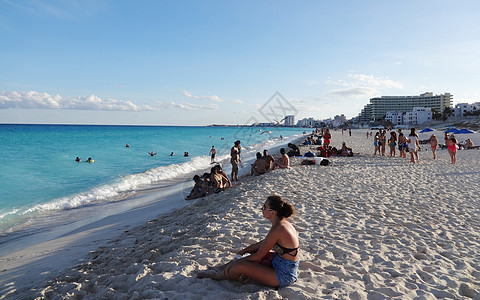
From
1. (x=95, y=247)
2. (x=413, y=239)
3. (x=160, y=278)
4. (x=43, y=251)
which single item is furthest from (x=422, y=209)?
(x=43, y=251)

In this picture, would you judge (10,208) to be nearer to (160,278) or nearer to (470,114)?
(160,278)

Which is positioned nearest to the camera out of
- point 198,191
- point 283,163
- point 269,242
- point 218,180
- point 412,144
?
point 269,242

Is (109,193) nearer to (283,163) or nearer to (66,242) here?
(66,242)

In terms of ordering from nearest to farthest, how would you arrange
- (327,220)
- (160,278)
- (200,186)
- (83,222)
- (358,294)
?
(358,294) → (160,278) → (327,220) → (83,222) → (200,186)

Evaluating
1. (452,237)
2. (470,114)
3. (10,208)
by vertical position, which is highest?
(470,114)

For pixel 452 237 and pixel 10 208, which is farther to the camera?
pixel 10 208

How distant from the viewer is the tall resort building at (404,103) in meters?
124

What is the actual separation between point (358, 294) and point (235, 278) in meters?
1.29

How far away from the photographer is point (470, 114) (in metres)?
85.4

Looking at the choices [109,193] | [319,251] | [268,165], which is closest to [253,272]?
[319,251]

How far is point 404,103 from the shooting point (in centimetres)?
13325

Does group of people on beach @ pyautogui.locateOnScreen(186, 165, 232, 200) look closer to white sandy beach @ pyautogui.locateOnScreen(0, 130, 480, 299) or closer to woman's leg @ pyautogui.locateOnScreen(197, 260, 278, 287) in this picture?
white sandy beach @ pyautogui.locateOnScreen(0, 130, 480, 299)

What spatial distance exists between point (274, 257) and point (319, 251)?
51.0 inches

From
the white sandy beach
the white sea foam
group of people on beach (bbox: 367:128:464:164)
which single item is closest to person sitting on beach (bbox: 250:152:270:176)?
the white sandy beach
